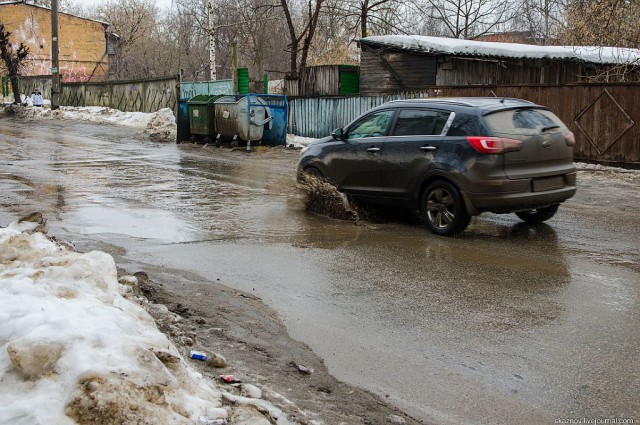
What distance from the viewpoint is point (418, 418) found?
3846 millimetres

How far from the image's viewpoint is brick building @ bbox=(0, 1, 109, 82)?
2175 inches

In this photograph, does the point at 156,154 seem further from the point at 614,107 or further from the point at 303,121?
the point at 614,107

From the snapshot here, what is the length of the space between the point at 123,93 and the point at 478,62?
69.2ft

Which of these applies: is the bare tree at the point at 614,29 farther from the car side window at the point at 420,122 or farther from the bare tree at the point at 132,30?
the bare tree at the point at 132,30

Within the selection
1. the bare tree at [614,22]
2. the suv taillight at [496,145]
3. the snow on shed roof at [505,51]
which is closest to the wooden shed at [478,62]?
the snow on shed roof at [505,51]

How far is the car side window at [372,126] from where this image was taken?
378 inches

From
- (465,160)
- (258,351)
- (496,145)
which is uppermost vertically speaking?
(496,145)

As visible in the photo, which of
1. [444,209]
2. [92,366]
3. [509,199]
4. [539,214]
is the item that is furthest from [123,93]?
[92,366]

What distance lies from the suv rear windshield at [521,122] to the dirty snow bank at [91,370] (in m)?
5.31

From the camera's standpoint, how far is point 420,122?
29.9 feet

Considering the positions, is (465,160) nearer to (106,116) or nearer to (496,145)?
(496,145)

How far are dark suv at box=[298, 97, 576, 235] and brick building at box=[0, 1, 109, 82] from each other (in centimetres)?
5008

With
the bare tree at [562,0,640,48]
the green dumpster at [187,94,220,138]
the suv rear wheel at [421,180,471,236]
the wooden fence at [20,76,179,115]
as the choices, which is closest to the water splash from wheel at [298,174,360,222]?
the suv rear wheel at [421,180,471,236]

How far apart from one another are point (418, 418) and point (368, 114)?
257 inches
